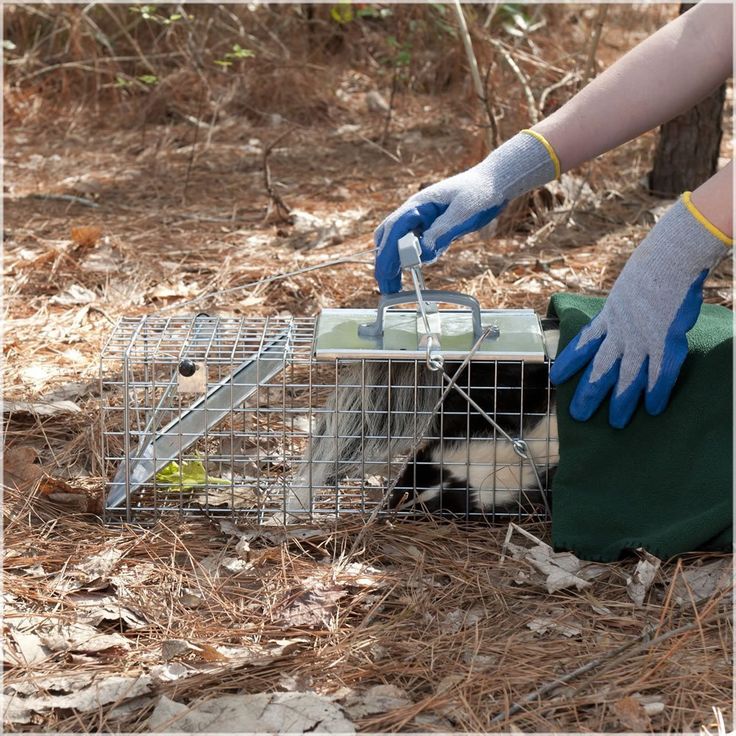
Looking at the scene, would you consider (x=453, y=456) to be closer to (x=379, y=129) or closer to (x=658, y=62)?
(x=658, y=62)

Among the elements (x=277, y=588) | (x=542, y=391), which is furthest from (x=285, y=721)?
(x=542, y=391)

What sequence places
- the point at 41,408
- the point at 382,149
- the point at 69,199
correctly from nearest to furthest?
the point at 41,408 < the point at 69,199 < the point at 382,149

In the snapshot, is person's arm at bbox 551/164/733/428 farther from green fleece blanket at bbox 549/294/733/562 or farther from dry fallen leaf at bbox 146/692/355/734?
dry fallen leaf at bbox 146/692/355/734

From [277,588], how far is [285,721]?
0.34 meters

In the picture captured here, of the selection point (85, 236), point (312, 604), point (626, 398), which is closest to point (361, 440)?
point (312, 604)

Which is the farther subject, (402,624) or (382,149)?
(382,149)

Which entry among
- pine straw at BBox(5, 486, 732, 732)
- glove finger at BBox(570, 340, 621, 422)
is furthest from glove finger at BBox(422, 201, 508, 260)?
pine straw at BBox(5, 486, 732, 732)

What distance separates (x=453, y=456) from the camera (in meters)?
1.82

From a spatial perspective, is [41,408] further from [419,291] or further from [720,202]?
[720,202]

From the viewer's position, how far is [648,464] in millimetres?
1730

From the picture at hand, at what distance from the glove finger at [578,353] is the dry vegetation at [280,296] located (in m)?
0.31

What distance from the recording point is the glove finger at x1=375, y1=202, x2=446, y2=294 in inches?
71.9

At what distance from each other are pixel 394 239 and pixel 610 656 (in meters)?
0.83

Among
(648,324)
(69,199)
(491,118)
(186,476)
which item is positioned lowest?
(186,476)
